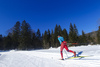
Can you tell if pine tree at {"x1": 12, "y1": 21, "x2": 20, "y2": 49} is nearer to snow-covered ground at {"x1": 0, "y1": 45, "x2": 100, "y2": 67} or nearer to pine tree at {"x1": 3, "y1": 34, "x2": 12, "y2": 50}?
pine tree at {"x1": 3, "y1": 34, "x2": 12, "y2": 50}

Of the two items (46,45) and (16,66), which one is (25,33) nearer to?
(46,45)

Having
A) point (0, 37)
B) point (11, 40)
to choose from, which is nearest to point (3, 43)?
point (11, 40)

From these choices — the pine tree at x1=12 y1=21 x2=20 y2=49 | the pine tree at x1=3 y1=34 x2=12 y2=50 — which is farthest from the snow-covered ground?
the pine tree at x1=3 y1=34 x2=12 y2=50

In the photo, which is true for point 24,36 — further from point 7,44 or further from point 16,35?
point 7,44

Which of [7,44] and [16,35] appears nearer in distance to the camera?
[7,44]

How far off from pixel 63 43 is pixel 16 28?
3815 centimetres

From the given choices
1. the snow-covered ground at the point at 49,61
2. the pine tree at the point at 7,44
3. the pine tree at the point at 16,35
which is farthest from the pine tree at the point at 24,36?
the snow-covered ground at the point at 49,61

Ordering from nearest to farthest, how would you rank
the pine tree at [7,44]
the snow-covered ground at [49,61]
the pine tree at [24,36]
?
the snow-covered ground at [49,61] < the pine tree at [24,36] < the pine tree at [7,44]

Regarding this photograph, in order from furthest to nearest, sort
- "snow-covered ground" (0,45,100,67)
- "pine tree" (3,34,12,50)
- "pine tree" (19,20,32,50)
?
"pine tree" (3,34,12,50) → "pine tree" (19,20,32,50) → "snow-covered ground" (0,45,100,67)

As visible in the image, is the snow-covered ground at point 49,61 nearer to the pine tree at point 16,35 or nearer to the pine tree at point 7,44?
the pine tree at point 16,35

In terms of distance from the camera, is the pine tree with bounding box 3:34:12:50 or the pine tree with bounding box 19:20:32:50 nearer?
the pine tree with bounding box 19:20:32:50

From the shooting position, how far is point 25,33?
2981 cm

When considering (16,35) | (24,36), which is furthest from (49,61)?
(16,35)

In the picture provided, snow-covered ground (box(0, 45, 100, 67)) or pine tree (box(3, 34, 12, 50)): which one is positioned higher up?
pine tree (box(3, 34, 12, 50))
